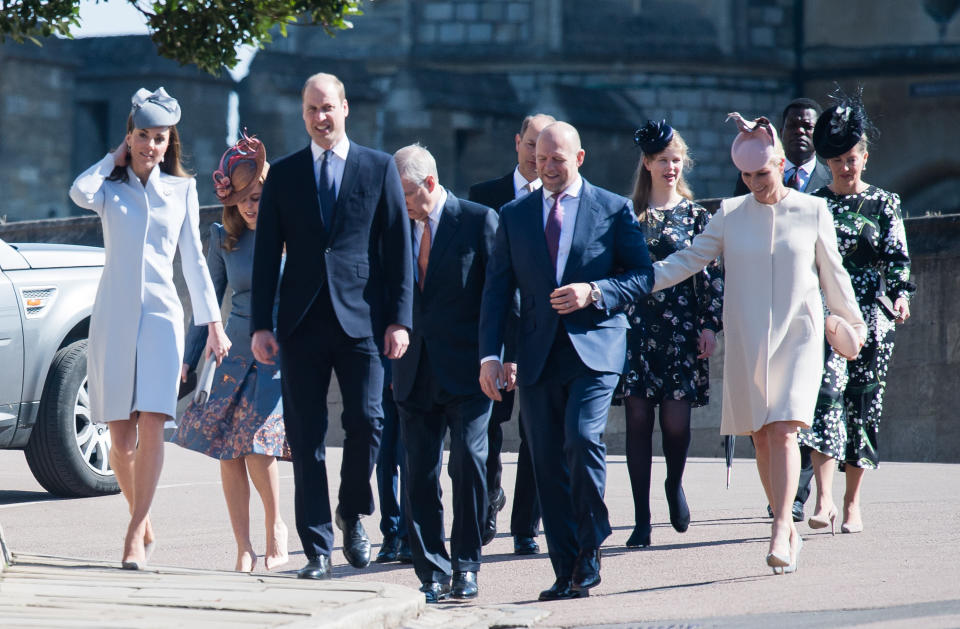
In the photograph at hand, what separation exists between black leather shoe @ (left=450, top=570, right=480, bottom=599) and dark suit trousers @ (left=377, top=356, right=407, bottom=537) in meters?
1.16

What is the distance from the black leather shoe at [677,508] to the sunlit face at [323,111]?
8.09 ft

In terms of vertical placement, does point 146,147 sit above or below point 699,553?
above

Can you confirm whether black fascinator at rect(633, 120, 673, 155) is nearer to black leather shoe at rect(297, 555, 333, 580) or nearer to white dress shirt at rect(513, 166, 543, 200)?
white dress shirt at rect(513, 166, 543, 200)

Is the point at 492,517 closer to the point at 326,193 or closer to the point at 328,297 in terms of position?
the point at 328,297

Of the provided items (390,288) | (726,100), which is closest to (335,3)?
(390,288)

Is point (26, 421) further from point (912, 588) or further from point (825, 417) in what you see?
point (912, 588)

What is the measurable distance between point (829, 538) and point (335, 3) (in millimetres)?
4575

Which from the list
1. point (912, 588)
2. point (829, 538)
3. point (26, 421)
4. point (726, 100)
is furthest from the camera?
point (726, 100)

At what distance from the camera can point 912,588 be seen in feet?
20.9

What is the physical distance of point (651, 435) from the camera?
8109 mm

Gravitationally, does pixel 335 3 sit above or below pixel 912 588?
above

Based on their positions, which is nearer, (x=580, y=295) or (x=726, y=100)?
(x=580, y=295)

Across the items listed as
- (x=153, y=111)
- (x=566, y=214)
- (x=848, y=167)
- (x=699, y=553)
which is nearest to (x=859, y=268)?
(x=848, y=167)

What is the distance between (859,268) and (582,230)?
196cm
